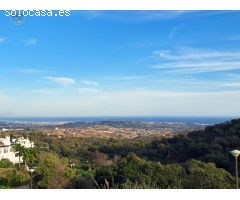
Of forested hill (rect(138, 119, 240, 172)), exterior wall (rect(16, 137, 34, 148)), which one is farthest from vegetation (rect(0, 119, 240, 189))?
exterior wall (rect(16, 137, 34, 148))

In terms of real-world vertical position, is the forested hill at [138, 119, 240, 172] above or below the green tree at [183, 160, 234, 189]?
above

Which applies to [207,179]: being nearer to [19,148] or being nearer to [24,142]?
[19,148]

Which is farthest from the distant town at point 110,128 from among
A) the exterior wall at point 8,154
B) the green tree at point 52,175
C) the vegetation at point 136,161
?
the exterior wall at point 8,154

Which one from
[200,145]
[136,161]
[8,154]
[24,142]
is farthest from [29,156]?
[200,145]

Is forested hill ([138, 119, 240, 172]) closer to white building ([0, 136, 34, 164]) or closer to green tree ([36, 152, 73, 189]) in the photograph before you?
green tree ([36, 152, 73, 189])

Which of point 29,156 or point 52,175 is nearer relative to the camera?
point 52,175

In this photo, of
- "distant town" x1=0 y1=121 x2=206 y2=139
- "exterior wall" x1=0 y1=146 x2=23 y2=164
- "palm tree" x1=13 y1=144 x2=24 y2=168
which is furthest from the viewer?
"exterior wall" x1=0 y1=146 x2=23 y2=164

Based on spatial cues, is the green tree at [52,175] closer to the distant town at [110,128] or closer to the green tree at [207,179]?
the distant town at [110,128]

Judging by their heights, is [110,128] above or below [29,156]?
above
